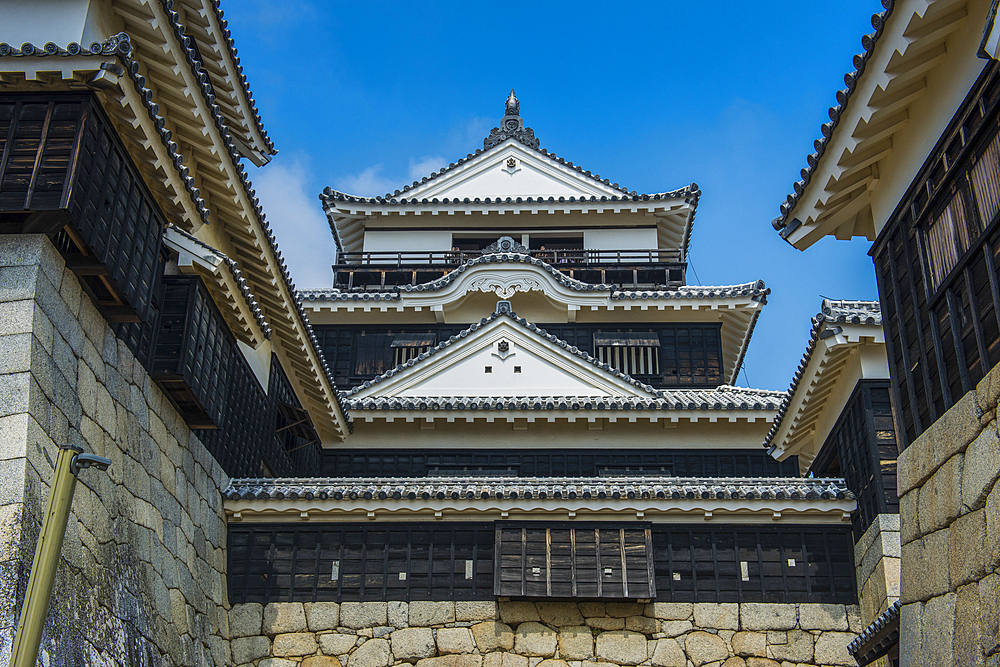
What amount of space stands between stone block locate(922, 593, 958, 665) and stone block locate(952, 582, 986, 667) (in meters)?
0.08

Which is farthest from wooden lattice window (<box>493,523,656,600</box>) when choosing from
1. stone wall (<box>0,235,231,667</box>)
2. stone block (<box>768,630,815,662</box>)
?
stone wall (<box>0,235,231,667</box>)

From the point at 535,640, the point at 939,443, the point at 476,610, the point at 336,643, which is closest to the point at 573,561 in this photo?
the point at 535,640

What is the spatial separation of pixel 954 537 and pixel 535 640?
707cm

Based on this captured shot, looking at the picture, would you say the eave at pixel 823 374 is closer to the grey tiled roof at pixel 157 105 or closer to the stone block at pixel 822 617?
the stone block at pixel 822 617

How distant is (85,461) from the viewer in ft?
20.2

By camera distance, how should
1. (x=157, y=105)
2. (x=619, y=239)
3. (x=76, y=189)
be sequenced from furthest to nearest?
(x=619, y=239), (x=157, y=105), (x=76, y=189)

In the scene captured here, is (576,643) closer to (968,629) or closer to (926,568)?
(926,568)

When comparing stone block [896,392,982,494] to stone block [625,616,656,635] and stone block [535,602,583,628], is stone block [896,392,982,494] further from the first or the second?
stone block [535,602,583,628]

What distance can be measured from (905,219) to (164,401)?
28.7 feet

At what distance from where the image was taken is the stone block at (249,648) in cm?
1363

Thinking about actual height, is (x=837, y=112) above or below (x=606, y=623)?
above

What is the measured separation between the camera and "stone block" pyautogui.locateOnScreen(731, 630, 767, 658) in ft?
44.3

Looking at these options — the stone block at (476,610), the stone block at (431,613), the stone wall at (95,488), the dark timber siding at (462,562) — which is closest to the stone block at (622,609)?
the dark timber siding at (462,562)

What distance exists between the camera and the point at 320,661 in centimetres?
1347
